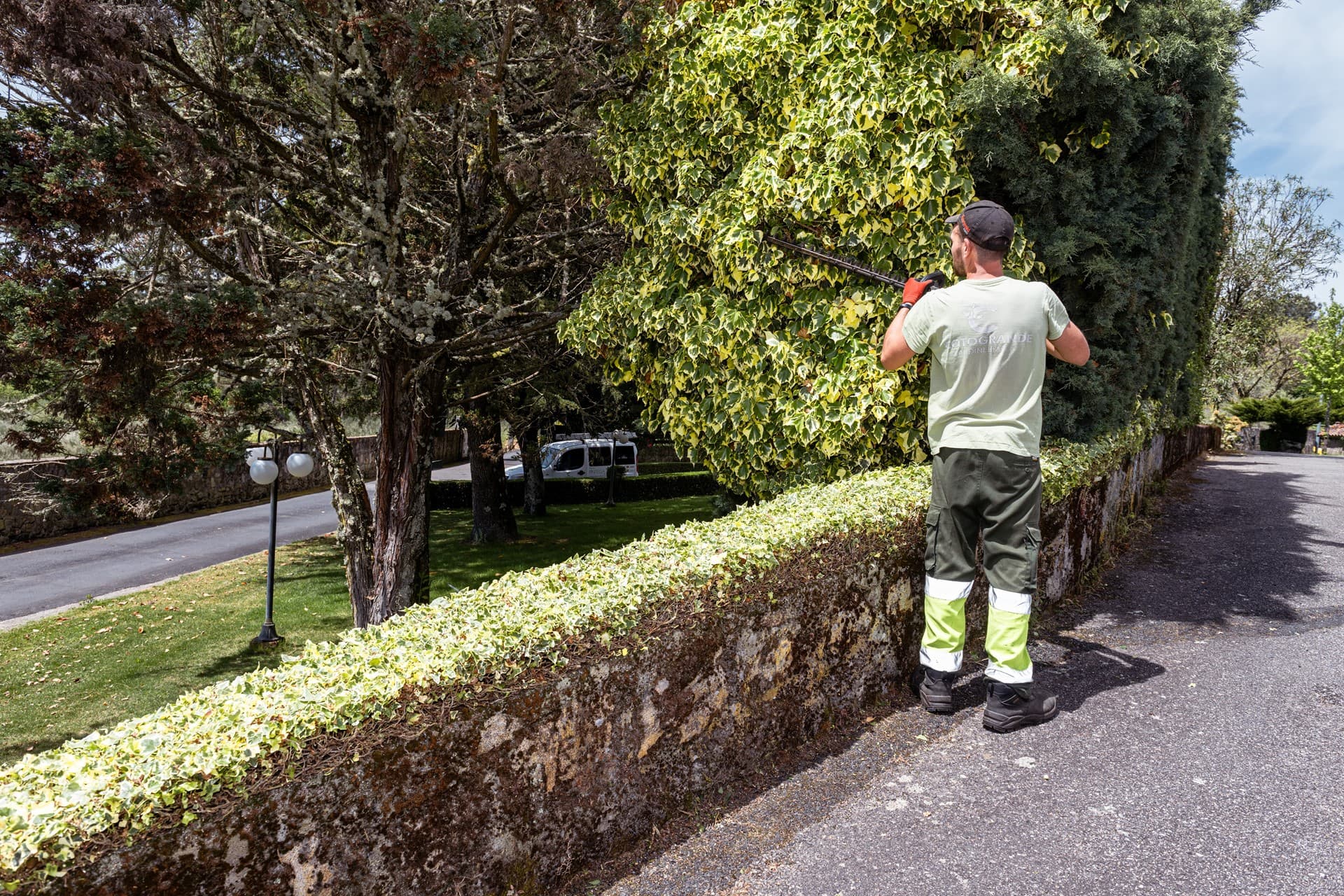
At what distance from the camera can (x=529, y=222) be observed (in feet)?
30.1

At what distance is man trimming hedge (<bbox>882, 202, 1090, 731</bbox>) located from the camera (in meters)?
3.68

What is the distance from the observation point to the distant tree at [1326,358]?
43.6 metres

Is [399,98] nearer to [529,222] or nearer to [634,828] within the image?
[529,222]

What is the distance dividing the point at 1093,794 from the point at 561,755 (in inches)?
81.2

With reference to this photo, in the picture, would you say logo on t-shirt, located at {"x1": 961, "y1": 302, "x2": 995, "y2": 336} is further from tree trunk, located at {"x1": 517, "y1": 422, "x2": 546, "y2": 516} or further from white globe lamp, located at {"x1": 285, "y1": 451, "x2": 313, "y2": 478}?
tree trunk, located at {"x1": 517, "y1": 422, "x2": 546, "y2": 516}

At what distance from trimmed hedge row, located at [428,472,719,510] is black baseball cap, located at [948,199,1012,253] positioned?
2024 centimetres

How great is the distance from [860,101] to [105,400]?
17.5 feet

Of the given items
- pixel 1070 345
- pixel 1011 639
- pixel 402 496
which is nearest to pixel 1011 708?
pixel 1011 639

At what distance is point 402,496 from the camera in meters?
8.07

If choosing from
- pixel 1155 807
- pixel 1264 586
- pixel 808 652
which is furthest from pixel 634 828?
pixel 1264 586

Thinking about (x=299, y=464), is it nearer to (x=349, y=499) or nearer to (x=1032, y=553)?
(x=349, y=499)

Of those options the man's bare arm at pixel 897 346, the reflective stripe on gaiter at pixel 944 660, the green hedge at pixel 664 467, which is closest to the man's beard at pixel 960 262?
the man's bare arm at pixel 897 346

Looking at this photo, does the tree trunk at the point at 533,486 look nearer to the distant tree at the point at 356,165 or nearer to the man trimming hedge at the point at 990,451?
the distant tree at the point at 356,165

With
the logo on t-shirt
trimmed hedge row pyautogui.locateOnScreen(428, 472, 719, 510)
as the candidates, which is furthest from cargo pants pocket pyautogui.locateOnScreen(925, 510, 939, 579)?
trimmed hedge row pyautogui.locateOnScreen(428, 472, 719, 510)
